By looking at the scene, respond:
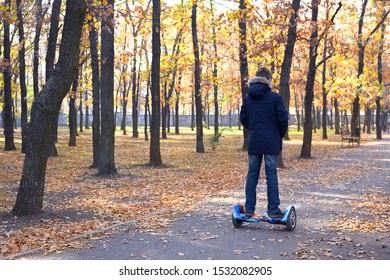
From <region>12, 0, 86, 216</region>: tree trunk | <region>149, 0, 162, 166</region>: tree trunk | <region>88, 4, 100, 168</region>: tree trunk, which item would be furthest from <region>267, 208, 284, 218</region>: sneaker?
<region>88, 4, 100, 168</region>: tree trunk

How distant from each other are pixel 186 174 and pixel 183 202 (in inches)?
222

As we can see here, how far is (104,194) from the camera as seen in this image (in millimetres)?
11562

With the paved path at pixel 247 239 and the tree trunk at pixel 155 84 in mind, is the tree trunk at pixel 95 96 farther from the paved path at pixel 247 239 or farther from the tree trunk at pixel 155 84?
the paved path at pixel 247 239

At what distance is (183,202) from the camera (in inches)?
398

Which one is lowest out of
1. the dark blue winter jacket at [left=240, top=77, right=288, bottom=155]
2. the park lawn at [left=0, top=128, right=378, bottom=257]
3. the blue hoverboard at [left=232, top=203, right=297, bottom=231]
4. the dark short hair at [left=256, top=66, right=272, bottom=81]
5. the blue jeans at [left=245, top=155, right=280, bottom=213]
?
the park lawn at [left=0, top=128, right=378, bottom=257]

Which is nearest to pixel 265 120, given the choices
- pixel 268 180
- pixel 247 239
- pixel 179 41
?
pixel 268 180

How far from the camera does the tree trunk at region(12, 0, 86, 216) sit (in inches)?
317

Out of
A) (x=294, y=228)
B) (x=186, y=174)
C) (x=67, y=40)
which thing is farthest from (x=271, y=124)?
(x=186, y=174)

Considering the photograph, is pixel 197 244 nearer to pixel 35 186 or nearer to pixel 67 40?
pixel 35 186

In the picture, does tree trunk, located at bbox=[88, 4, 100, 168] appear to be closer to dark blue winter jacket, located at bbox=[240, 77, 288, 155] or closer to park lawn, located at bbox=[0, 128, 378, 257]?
park lawn, located at bbox=[0, 128, 378, 257]

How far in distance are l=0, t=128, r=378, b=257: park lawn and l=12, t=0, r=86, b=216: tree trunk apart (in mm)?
423

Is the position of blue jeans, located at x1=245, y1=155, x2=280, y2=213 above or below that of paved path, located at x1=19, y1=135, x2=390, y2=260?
above

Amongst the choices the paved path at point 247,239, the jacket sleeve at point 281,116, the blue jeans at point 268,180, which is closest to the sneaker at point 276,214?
the blue jeans at point 268,180

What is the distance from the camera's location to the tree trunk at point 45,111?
8055mm
